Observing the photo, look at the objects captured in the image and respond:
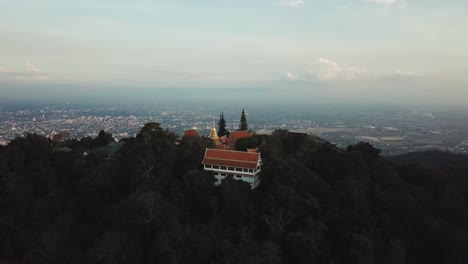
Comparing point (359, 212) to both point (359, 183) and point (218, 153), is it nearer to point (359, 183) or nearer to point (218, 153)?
point (359, 183)

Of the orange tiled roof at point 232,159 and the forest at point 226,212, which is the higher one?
the orange tiled roof at point 232,159

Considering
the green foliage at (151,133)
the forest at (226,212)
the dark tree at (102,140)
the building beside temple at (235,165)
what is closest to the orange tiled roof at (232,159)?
the building beside temple at (235,165)

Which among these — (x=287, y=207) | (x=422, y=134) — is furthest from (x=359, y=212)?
(x=422, y=134)

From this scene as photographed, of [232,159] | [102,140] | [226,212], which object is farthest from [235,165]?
[102,140]

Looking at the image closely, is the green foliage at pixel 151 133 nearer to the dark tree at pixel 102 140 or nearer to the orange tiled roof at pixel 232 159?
the orange tiled roof at pixel 232 159

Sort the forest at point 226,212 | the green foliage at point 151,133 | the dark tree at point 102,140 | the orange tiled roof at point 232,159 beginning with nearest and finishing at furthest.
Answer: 1. the forest at point 226,212
2. the orange tiled roof at point 232,159
3. the green foliage at point 151,133
4. the dark tree at point 102,140

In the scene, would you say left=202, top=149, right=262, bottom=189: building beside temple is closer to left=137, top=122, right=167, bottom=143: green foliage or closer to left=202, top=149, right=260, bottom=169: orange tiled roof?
left=202, top=149, right=260, bottom=169: orange tiled roof

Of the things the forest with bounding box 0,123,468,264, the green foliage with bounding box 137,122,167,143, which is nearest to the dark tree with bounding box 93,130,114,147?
the green foliage with bounding box 137,122,167,143

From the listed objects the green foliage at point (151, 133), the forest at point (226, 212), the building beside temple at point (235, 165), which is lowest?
the forest at point (226, 212)
